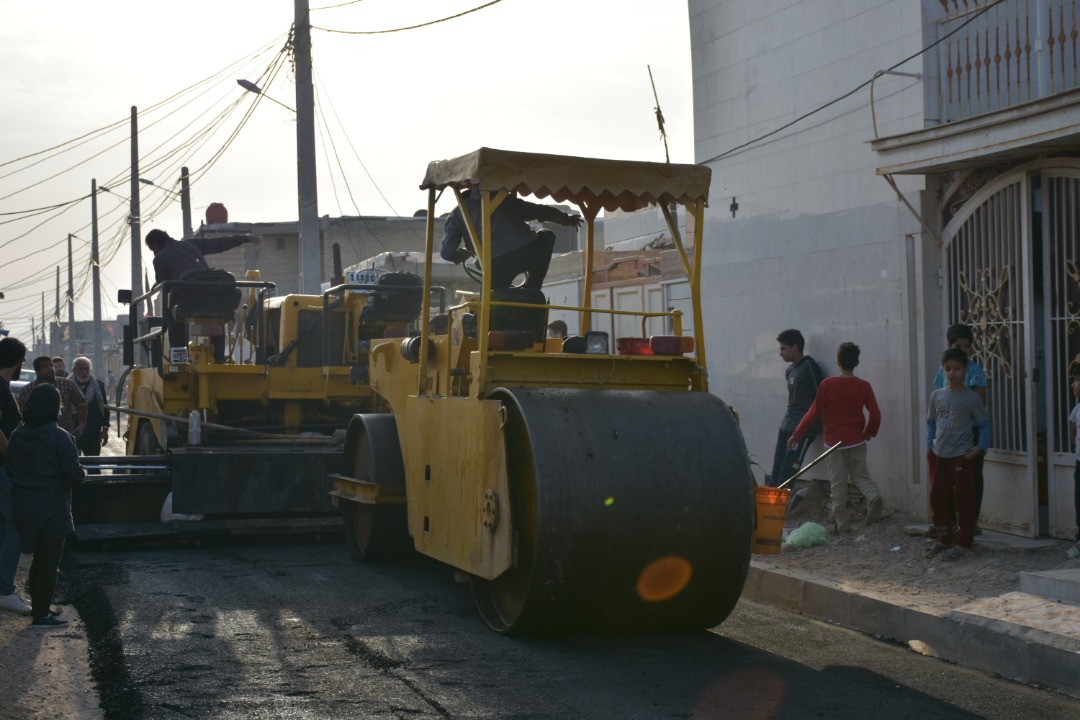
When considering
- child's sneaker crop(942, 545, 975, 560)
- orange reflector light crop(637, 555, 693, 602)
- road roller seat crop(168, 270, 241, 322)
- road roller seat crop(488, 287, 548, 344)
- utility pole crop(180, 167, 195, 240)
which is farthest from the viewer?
utility pole crop(180, 167, 195, 240)

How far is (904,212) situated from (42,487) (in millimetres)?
7218

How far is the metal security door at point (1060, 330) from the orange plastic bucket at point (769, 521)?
3.12 m

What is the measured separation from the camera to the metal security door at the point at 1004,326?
9.77 metres

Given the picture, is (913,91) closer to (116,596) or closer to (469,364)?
(469,364)

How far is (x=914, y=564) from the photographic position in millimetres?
9180

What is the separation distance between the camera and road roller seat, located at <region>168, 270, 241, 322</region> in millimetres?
12164

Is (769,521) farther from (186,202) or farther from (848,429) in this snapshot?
(186,202)

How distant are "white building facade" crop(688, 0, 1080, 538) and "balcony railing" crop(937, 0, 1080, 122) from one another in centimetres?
2

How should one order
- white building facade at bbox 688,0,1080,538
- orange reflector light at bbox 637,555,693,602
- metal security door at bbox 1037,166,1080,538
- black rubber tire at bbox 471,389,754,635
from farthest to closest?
white building facade at bbox 688,0,1080,538 < metal security door at bbox 1037,166,1080,538 < orange reflector light at bbox 637,555,693,602 < black rubber tire at bbox 471,389,754,635

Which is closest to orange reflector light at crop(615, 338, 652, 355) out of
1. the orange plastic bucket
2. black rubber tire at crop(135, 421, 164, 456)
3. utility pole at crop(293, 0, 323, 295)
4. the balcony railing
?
the orange plastic bucket

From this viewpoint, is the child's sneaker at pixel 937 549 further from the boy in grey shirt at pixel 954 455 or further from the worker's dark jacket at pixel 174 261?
the worker's dark jacket at pixel 174 261

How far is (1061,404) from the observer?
9.63 metres

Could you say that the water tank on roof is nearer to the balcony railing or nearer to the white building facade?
the white building facade

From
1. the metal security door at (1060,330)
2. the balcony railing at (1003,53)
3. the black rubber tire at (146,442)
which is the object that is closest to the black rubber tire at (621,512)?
the metal security door at (1060,330)
